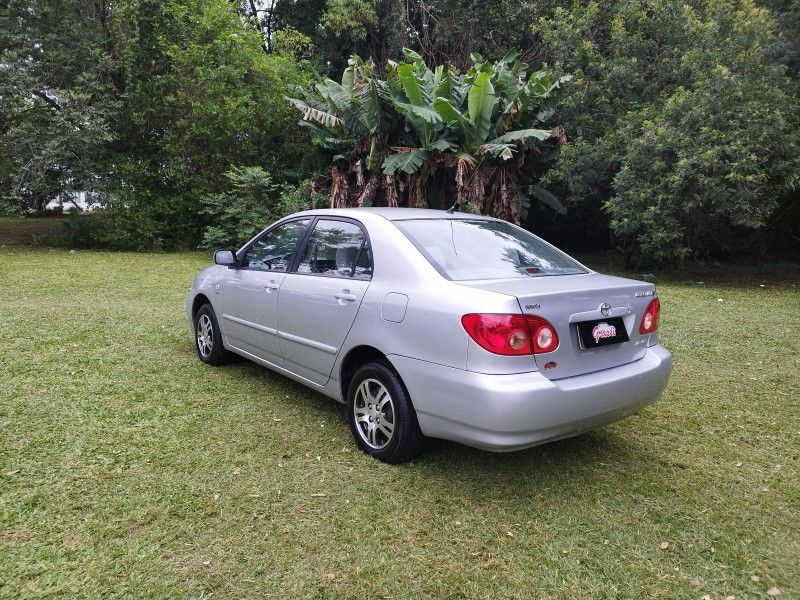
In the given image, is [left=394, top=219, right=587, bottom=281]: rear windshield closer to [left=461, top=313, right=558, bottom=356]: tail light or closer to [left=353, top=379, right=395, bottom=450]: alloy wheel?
[left=461, top=313, right=558, bottom=356]: tail light

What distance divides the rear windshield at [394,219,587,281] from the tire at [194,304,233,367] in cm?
239

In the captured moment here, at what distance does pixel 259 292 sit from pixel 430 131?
8.40 meters

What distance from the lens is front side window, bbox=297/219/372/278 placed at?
3.74m

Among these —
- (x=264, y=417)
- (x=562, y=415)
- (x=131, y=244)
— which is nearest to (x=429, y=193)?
(x=131, y=244)

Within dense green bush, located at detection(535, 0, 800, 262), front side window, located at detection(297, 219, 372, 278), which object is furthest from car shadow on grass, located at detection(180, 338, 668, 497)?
dense green bush, located at detection(535, 0, 800, 262)

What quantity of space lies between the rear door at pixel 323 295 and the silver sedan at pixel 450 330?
11mm

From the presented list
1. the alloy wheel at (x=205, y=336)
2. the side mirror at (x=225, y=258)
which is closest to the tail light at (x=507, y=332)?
the side mirror at (x=225, y=258)

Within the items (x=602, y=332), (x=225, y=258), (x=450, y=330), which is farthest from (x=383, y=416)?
(x=225, y=258)

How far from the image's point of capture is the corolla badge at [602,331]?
10.3 feet

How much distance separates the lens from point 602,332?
10.4ft

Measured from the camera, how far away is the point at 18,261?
13.0 meters

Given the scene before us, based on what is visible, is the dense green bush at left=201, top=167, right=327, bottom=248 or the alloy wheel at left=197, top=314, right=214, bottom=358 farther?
the dense green bush at left=201, top=167, right=327, bottom=248

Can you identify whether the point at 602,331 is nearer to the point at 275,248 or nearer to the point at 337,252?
the point at 337,252

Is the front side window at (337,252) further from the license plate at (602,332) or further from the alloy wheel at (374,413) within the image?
the license plate at (602,332)
